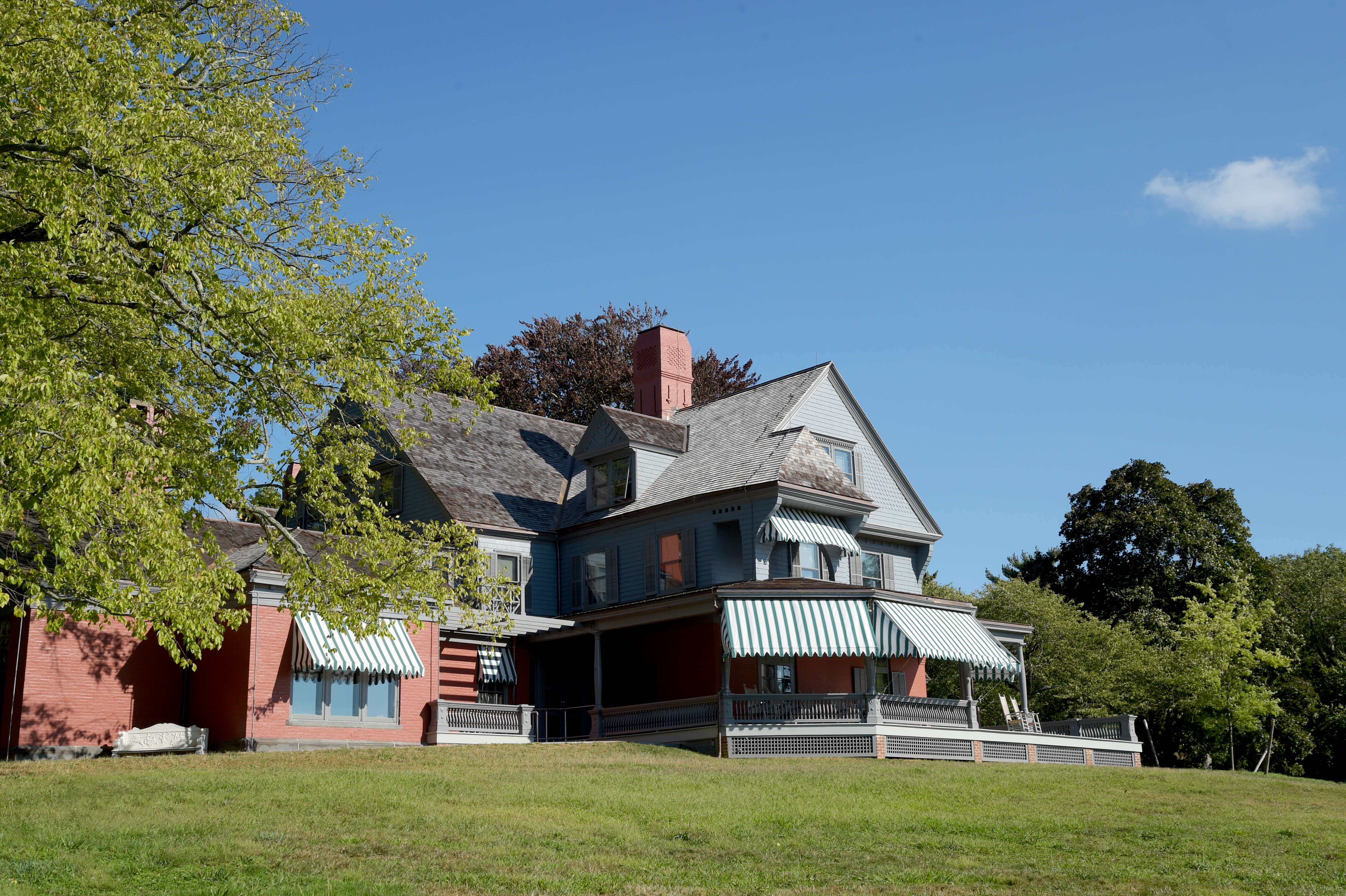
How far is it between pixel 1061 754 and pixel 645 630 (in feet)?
38.7

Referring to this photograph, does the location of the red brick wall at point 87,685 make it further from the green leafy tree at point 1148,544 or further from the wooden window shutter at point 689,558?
the green leafy tree at point 1148,544

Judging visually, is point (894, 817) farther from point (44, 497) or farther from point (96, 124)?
point (96, 124)

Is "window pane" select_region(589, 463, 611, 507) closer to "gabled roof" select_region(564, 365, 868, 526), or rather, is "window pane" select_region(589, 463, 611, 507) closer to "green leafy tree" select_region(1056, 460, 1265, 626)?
"gabled roof" select_region(564, 365, 868, 526)

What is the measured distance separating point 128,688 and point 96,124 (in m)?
16.4

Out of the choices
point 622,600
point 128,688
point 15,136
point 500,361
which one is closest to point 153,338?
point 15,136

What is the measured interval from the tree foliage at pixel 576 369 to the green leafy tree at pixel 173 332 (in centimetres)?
3137

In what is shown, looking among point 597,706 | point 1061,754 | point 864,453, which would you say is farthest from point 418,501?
point 1061,754

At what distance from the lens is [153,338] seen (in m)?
20.4

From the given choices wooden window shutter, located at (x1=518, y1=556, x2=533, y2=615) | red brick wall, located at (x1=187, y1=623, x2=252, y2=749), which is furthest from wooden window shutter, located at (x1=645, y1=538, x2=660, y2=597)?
red brick wall, located at (x1=187, y1=623, x2=252, y2=749)

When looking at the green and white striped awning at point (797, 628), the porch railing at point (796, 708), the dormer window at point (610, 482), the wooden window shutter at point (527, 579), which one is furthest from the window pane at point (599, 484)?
the porch railing at point (796, 708)

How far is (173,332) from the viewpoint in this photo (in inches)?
813

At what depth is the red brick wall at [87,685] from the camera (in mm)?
27172

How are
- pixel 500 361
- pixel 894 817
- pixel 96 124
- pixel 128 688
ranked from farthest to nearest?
1. pixel 500 361
2. pixel 128 688
3. pixel 894 817
4. pixel 96 124

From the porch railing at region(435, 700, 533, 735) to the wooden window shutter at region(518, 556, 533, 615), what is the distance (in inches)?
207
